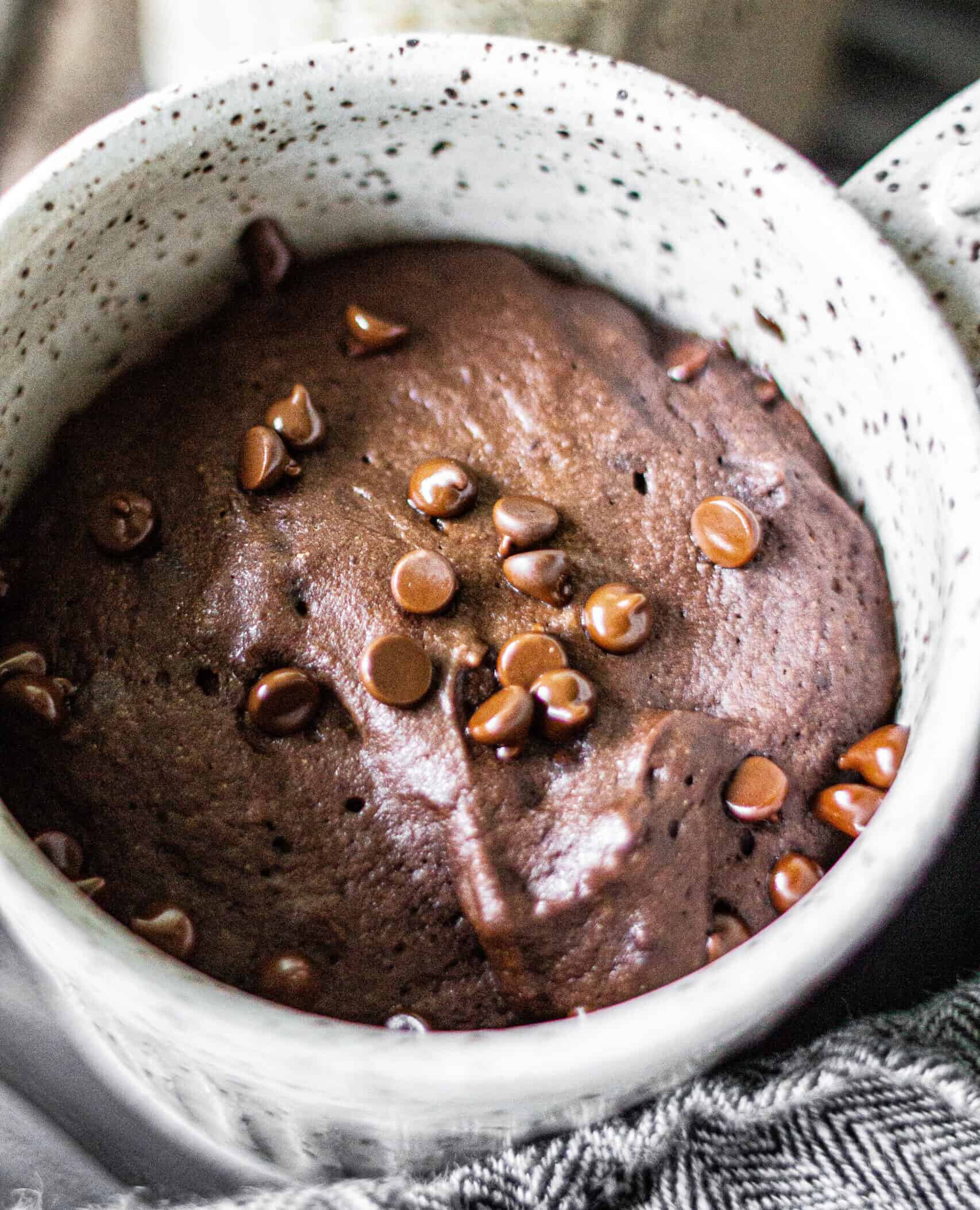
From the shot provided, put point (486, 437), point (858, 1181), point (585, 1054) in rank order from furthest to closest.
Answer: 1. point (486, 437)
2. point (858, 1181)
3. point (585, 1054)

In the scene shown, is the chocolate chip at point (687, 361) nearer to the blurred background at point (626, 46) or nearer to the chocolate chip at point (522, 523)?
the chocolate chip at point (522, 523)

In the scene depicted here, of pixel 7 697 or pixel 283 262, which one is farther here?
pixel 283 262

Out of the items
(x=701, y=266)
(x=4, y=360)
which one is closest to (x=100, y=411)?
(x=4, y=360)

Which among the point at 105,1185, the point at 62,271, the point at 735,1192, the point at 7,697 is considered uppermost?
the point at 62,271

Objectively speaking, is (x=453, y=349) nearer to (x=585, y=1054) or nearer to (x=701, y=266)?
(x=701, y=266)

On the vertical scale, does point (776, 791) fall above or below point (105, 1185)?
above

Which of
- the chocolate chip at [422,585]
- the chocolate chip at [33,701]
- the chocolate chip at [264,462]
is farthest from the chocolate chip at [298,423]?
the chocolate chip at [33,701]

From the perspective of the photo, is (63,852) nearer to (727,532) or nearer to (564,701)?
(564,701)
